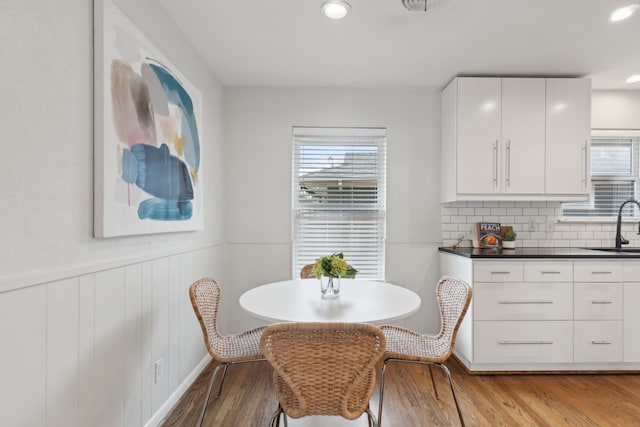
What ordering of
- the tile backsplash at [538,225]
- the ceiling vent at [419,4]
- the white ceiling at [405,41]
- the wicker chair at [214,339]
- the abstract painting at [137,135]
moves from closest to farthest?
1. the abstract painting at [137,135]
2. the wicker chair at [214,339]
3. the ceiling vent at [419,4]
4. the white ceiling at [405,41]
5. the tile backsplash at [538,225]

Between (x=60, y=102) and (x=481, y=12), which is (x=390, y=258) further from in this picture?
(x=60, y=102)

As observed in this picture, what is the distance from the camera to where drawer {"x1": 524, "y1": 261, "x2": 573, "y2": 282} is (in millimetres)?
2635

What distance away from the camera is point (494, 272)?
2.63m

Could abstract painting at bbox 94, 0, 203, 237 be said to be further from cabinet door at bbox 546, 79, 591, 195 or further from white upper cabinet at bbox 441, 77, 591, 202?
cabinet door at bbox 546, 79, 591, 195

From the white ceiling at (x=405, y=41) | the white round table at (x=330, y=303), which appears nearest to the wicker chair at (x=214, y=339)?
the white round table at (x=330, y=303)

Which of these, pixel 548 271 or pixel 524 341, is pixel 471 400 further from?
pixel 548 271

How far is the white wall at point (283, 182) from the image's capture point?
325 centimetres

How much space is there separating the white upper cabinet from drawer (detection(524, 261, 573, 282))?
2.08ft

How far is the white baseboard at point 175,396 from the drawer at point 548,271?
266 centimetres

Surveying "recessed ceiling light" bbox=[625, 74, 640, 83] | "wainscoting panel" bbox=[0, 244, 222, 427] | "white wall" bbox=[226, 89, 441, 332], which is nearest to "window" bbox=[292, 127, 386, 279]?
"white wall" bbox=[226, 89, 441, 332]

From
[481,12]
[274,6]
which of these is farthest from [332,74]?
[481,12]

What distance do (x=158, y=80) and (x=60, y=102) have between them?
29.0 inches

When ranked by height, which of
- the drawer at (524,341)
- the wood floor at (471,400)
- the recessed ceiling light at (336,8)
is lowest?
the wood floor at (471,400)

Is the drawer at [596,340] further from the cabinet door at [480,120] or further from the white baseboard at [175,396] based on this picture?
the white baseboard at [175,396]
